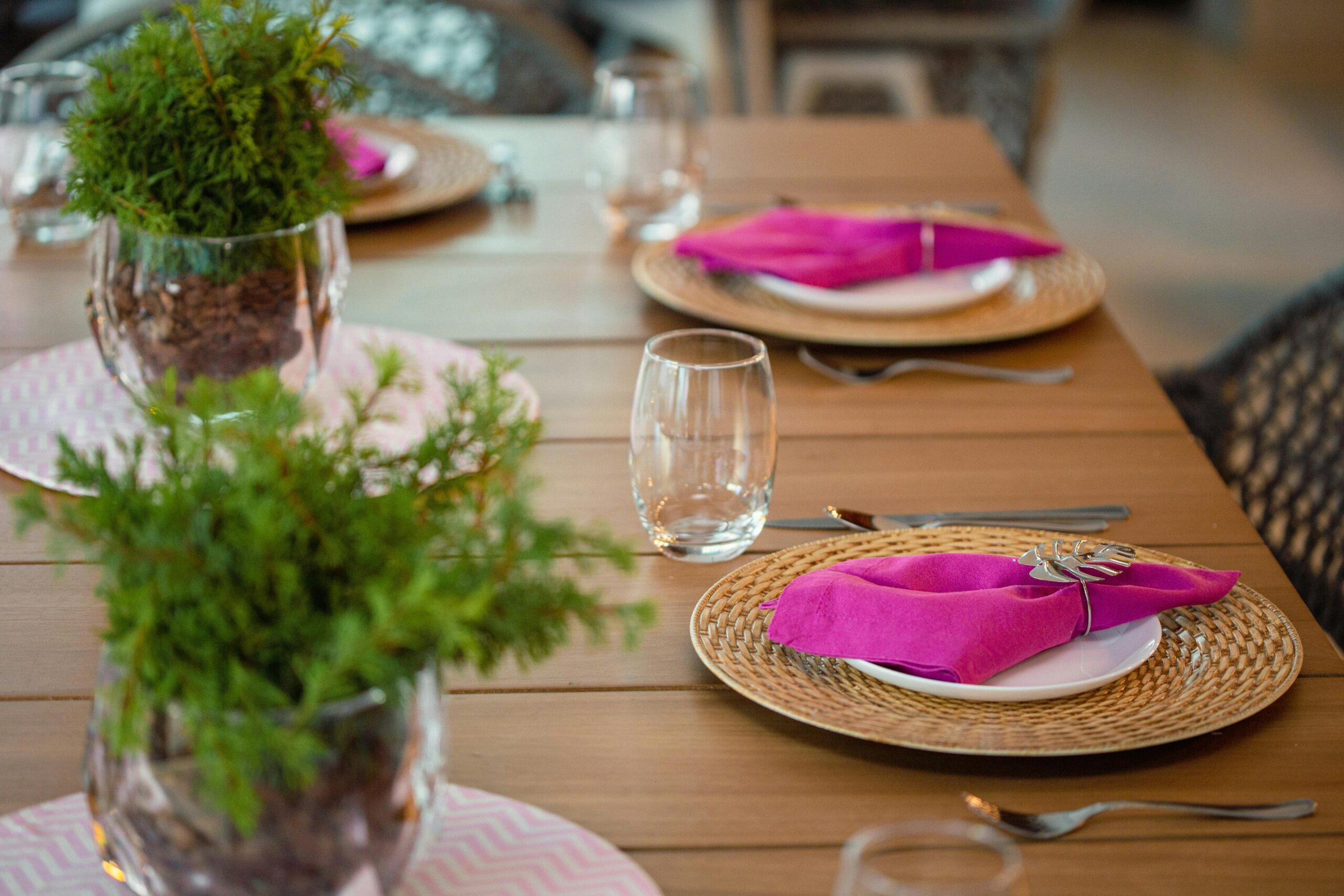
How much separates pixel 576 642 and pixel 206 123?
0.38m

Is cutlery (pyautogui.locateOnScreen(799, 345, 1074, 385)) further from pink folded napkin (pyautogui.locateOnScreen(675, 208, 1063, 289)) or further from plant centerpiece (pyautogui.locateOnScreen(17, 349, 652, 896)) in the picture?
plant centerpiece (pyautogui.locateOnScreen(17, 349, 652, 896))

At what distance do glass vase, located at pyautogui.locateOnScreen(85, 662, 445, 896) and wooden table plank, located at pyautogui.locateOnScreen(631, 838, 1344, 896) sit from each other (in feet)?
0.44

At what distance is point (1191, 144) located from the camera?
4980 mm

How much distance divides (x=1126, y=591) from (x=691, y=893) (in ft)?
0.91

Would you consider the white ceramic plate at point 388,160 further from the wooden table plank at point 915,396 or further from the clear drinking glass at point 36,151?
the wooden table plank at point 915,396

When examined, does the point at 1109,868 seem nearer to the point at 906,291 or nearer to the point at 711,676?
the point at 711,676

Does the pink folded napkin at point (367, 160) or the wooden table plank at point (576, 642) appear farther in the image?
the pink folded napkin at point (367, 160)

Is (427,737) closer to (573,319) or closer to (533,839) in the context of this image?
(533,839)

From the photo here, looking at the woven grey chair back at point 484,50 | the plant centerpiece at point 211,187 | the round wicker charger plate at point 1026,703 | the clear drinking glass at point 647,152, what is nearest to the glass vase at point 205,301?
the plant centerpiece at point 211,187

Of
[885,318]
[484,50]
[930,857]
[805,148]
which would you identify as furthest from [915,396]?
[484,50]

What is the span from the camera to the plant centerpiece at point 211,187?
818 mm

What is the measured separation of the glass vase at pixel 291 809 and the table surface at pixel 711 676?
137mm

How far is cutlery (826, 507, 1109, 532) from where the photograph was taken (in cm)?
82

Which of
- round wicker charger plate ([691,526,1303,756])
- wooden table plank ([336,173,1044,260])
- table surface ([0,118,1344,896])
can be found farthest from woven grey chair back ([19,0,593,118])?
round wicker charger plate ([691,526,1303,756])
